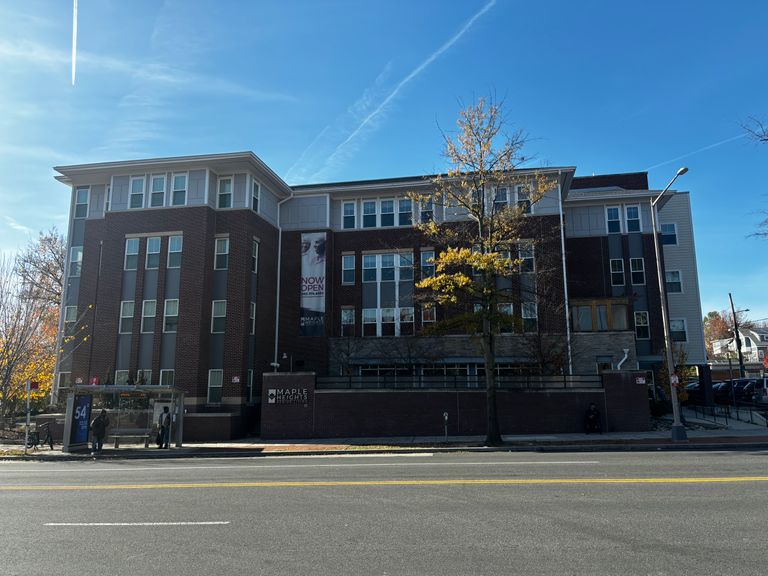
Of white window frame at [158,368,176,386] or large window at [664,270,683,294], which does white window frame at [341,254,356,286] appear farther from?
large window at [664,270,683,294]

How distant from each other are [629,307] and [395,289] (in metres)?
13.8

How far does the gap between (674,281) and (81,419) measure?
37.1 metres

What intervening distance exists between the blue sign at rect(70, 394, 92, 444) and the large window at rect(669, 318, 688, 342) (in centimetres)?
3512

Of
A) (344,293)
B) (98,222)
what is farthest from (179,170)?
(344,293)

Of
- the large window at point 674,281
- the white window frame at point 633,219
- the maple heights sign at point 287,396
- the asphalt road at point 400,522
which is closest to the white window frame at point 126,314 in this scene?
the maple heights sign at point 287,396

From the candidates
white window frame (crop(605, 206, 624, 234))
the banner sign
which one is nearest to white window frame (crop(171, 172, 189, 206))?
the banner sign

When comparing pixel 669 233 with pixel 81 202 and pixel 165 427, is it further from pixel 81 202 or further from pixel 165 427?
pixel 81 202

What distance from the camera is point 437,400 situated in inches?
990

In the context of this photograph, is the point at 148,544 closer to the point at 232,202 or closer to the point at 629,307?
the point at 232,202

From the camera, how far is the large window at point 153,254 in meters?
30.3

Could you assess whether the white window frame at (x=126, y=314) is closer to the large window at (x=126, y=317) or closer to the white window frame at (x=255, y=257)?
the large window at (x=126, y=317)

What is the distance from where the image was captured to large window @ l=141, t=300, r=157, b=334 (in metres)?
29.7

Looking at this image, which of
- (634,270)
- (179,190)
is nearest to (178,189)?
(179,190)

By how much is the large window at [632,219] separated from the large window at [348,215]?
18.0m
